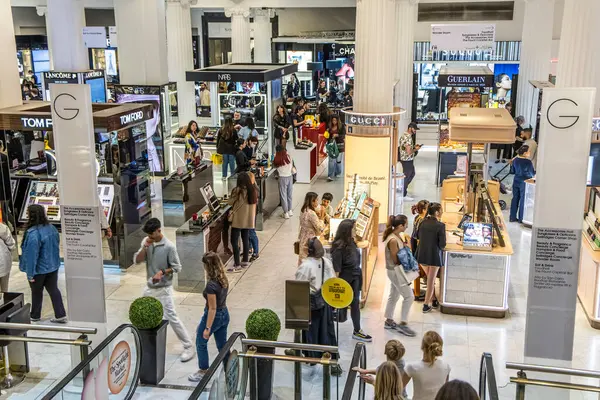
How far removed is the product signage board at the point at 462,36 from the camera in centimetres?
1739

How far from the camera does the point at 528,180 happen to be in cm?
1177

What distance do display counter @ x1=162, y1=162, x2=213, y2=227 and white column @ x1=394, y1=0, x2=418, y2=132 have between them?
794 centimetres

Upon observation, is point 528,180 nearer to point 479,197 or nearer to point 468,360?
point 479,197

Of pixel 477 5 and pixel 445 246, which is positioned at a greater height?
pixel 477 5

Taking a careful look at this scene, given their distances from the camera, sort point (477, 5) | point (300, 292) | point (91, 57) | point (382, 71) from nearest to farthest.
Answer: point (300, 292) < point (382, 71) < point (477, 5) < point (91, 57)

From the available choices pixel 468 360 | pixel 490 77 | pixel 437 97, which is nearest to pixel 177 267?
pixel 468 360

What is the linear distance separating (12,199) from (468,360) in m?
6.46

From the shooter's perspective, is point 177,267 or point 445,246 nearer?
point 177,267

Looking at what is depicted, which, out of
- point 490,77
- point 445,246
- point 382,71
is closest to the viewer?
point 445,246

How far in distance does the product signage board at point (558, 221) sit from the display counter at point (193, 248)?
14.6 feet

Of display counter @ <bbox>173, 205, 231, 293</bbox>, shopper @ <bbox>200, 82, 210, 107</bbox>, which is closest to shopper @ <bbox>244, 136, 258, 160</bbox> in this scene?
display counter @ <bbox>173, 205, 231, 293</bbox>

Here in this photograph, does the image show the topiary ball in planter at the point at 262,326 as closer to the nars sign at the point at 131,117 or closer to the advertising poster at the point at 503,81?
the nars sign at the point at 131,117

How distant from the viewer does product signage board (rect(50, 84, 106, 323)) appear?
5973 millimetres

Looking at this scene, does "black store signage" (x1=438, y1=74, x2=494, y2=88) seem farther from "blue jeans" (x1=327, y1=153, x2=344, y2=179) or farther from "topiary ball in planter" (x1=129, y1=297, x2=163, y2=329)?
"topiary ball in planter" (x1=129, y1=297, x2=163, y2=329)
